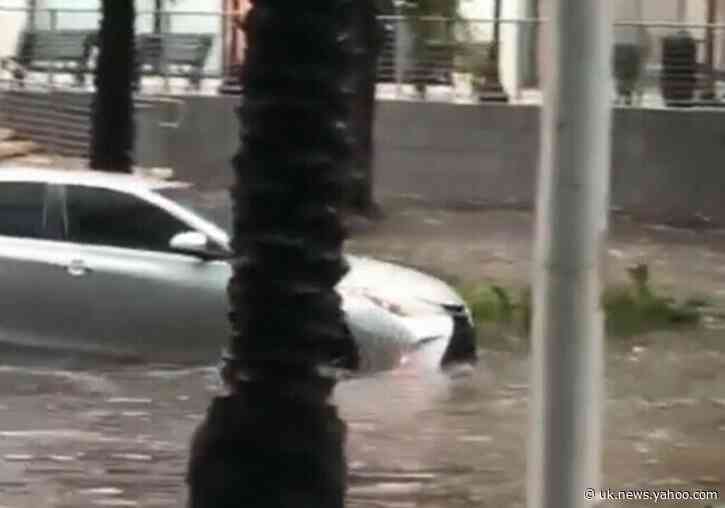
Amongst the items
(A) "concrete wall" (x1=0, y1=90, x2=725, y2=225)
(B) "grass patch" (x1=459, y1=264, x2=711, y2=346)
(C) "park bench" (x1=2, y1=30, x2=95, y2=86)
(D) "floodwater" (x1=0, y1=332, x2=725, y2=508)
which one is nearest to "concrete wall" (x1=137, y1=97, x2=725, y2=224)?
(A) "concrete wall" (x1=0, y1=90, x2=725, y2=225)

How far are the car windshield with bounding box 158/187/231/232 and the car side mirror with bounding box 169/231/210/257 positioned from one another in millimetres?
266

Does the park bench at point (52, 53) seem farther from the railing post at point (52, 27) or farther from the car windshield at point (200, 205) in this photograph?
the car windshield at point (200, 205)

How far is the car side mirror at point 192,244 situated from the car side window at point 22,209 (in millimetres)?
A: 1113

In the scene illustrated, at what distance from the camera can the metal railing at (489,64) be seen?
26234 mm

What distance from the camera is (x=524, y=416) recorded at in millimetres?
12188

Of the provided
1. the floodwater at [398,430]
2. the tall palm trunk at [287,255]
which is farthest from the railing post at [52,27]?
the tall palm trunk at [287,255]

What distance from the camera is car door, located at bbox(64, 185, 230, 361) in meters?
13.6

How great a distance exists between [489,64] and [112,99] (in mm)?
6554

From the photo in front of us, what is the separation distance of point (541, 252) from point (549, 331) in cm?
22

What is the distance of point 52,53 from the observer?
103 feet

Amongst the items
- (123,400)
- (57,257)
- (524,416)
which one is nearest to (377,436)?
(524,416)

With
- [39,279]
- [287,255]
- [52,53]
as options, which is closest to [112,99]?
[39,279]

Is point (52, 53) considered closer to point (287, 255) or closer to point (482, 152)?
point (482, 152)

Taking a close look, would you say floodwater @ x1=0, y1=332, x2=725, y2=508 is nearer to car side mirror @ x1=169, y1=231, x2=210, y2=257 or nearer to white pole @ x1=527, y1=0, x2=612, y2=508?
car side mirror @ x1=169, y1=231, x2=210, y2=257
